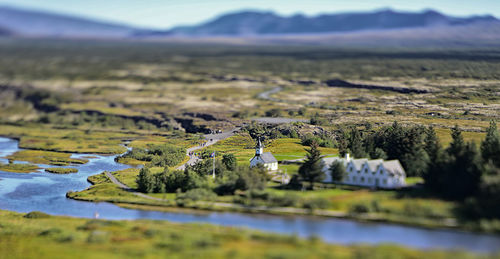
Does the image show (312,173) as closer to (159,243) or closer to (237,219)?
(237,219)

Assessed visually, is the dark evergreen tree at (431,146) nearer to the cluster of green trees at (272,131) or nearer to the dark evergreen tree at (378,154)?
the dark evergreen tree at (378,154)

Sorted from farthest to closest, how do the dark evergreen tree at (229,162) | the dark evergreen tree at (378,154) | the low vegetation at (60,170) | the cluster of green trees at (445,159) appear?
the low vegetation at (60,170) < the dark evergreen tree at (229,162) < the dark evergreen tree at (378,154) < the cluster of green trees at (445,159)

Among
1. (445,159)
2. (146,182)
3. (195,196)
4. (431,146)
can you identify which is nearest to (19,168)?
(146,182)

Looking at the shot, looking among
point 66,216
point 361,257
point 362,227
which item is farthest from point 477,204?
point 66,216

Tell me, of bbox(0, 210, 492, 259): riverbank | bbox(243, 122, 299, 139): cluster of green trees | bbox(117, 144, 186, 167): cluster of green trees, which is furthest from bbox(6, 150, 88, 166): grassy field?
bbox(0, 210, 492, 259): riverbank

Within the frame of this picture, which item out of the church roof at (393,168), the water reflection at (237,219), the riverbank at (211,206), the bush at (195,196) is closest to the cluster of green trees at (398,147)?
the church roof at (393,168)

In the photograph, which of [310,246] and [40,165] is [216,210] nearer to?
[310,246]
